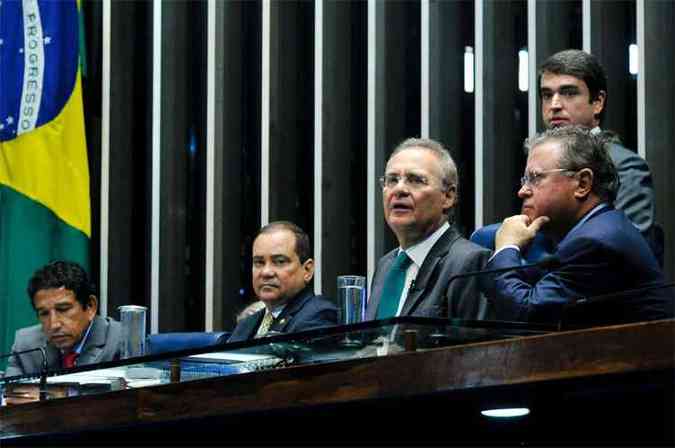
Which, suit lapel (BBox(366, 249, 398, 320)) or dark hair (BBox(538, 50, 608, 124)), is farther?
dark hair (BBox(538, 50, 608, 124))

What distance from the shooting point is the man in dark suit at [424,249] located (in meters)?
3.09

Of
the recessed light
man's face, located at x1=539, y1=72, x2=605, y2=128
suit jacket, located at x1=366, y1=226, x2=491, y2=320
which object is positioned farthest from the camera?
man's face, located at x1=539, y1=72, x2=605, y2=128

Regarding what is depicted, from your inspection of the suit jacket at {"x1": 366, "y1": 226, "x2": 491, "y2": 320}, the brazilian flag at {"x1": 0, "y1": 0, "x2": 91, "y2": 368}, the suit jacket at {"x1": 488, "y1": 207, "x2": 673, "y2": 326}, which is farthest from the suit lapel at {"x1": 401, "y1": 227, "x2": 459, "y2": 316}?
the brazilian flag at {"x1": 0, "y1": 0, "x2": 91, "y2": 368}

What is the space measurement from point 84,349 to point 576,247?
96.6 inches

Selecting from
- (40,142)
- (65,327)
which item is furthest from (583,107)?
(40,142)

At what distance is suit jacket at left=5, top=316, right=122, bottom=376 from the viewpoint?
4.69 meters

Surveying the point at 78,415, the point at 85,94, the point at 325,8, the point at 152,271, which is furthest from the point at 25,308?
the point at 78,415

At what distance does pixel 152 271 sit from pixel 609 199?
12.7ft

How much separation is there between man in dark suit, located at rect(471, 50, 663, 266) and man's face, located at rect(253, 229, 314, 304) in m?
0.79

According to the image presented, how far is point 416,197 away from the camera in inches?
139

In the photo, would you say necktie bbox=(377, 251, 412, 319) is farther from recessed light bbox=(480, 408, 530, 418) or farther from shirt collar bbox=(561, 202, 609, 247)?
recessed light bbox=(480, 408, 530, 418)

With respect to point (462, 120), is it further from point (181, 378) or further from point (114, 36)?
point (181, 378)

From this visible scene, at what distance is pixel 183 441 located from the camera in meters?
→ 2.95

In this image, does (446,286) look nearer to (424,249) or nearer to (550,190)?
(550,190)
